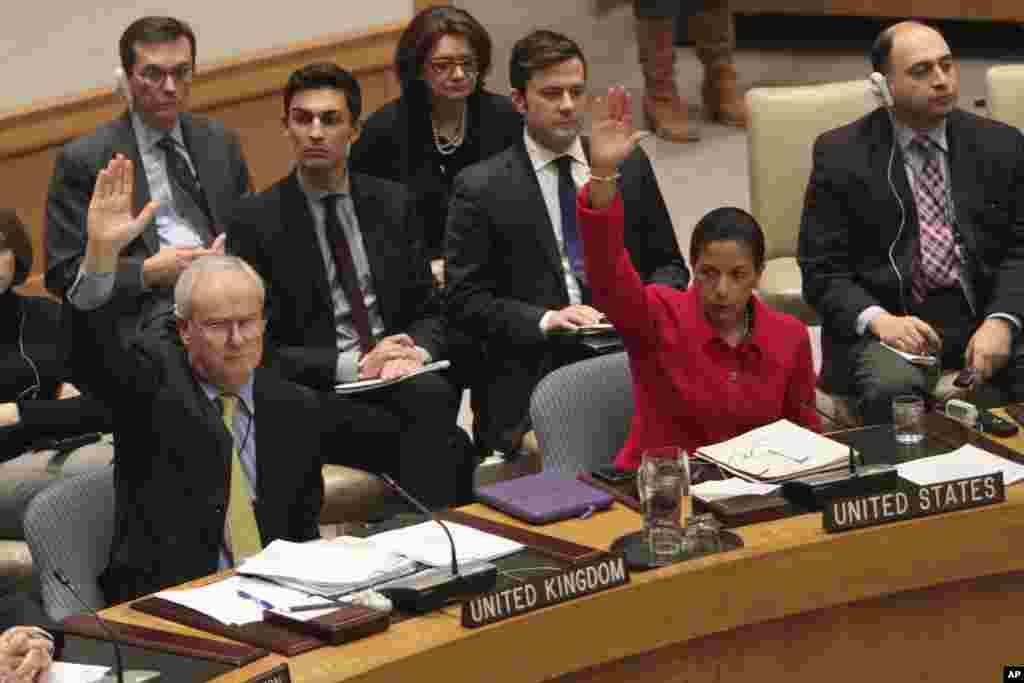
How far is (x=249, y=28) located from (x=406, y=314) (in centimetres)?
225

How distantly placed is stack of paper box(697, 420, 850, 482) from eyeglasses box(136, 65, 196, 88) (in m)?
1.82

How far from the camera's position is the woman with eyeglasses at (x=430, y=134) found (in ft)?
17.6

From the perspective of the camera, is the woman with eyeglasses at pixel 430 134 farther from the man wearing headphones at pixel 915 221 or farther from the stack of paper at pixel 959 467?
the stack of paper at pixel 959 467

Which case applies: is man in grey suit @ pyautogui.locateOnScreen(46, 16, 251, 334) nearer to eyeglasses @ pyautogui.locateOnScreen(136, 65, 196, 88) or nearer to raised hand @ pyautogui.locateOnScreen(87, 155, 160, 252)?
eyeglasses @ pyautogui.locateOnScreen(136, 65, 196, 88)

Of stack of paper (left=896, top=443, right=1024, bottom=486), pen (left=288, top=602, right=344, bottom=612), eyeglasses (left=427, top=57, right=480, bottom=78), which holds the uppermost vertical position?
eyeglasses (left=427, top=57, right=480, bottom=78)

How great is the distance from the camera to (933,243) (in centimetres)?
489

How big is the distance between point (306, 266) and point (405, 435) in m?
0.47

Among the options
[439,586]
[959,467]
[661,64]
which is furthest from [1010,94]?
[661,64]

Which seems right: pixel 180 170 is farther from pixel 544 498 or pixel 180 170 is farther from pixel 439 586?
pixel 439 586

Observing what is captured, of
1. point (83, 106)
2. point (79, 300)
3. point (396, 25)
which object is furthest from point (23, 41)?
point (79, 300)

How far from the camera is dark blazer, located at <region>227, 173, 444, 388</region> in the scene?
15.5ft

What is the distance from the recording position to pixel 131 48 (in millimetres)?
4902

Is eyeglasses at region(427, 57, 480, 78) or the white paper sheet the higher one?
eyeglasses at region(427, 57, 480, 78)

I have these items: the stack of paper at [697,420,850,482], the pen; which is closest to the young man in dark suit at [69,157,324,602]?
the pen
